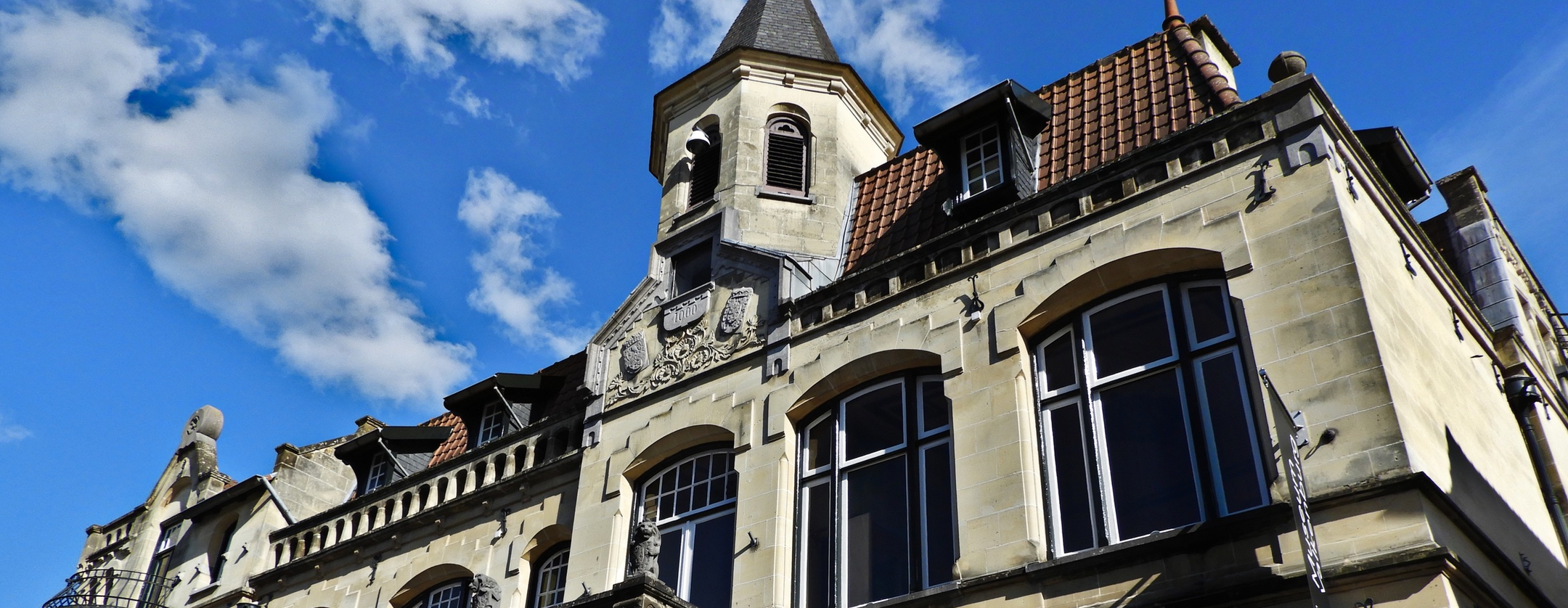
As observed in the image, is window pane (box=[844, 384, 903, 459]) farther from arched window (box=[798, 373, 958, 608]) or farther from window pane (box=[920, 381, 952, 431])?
window pane (box=[920, 381, 952, 431])

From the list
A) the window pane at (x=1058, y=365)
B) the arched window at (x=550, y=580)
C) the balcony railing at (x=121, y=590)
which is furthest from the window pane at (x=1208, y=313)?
the balcony railing at (x=121, y=590)

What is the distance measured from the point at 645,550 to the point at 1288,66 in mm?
8961

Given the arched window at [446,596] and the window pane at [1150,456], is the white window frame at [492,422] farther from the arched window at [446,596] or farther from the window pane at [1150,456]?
the window pane at [1150,456]

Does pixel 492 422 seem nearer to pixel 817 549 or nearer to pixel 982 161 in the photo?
pixel 817 549

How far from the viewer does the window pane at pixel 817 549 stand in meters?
14.4

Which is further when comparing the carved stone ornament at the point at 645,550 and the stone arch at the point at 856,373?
the stone arch at the point at 856,373

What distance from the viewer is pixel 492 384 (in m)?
22.4

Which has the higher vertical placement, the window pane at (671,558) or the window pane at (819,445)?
the window pane at (819,445)

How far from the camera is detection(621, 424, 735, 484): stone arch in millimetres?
16625

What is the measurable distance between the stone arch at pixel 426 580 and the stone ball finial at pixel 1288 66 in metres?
14.2

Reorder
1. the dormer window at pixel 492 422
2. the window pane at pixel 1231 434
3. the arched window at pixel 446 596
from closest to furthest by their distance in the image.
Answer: the window pane at pixel 1231 434, the arched window at pixel 446 596, the dormer window at pixel 492 422

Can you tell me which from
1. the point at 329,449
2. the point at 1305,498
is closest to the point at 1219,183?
the point at 1305,498

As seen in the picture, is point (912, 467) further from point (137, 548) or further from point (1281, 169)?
point (137, 548)

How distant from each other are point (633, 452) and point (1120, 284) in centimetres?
752
